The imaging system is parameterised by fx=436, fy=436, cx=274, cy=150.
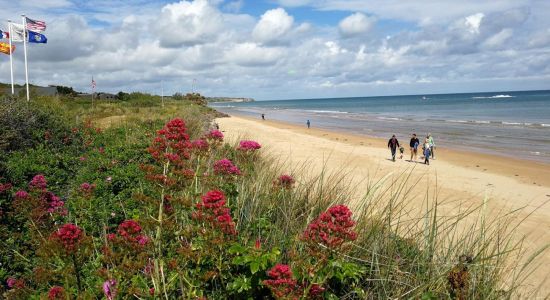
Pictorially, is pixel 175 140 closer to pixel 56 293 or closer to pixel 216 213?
pixel 216 213

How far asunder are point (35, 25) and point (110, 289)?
1024 inches

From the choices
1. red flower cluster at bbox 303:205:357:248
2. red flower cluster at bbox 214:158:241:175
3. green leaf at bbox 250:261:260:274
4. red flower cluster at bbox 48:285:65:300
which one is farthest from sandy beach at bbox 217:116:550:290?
red flower cluster at bbox 48:285:65:300

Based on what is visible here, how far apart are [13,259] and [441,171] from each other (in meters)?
17.2

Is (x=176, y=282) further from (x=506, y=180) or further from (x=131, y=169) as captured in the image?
(x=506, y=180)

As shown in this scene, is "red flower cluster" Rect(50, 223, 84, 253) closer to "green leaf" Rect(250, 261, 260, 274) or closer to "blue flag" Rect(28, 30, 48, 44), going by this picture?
"green leaf" Rect(250, 261, 260, 274)

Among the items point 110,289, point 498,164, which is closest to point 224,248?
point 110,289

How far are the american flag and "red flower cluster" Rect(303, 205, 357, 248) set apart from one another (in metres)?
26.3

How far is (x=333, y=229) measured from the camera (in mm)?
2338

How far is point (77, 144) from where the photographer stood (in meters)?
11.9

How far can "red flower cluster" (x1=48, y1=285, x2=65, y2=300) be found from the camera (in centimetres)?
238

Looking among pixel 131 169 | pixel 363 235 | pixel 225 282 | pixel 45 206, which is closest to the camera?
pixel 225 282

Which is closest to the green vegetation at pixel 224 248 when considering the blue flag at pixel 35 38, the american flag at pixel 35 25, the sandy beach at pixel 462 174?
the sandy beach at pixel 462 174

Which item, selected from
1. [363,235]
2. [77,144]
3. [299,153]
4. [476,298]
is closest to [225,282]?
[363,235]

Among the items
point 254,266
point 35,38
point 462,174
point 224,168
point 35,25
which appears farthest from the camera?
point 35,38
